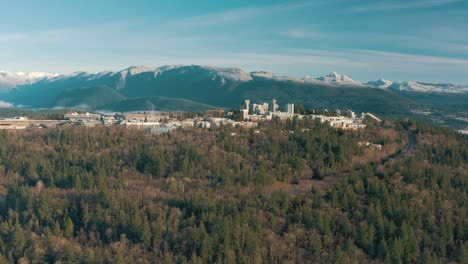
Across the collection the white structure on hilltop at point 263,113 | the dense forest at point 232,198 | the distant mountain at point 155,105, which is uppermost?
the white structure on hilltop at point 263,113

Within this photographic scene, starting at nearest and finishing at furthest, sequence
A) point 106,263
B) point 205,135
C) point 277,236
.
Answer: point 106,263 < point 277,236 < point 205,135

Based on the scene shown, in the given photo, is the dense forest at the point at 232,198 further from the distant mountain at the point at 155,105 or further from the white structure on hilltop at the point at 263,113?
the distant mountain at the point at 155,105

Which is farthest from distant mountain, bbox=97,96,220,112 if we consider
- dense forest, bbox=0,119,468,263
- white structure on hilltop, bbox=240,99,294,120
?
dense forest, bbox=0,119,468,263

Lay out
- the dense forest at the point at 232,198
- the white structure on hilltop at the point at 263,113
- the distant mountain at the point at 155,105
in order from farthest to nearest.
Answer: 1. the distant mountain at the point at 155,105
2. the white structure on hilltop at the point at 263,113
3. the dense forest at the point at 232,198

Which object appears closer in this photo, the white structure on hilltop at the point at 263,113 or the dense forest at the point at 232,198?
the dense forest at the point at 232,198

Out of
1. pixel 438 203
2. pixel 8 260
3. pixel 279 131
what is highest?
pixel 279 131

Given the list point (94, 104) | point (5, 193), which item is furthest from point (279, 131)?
point (94, 104)

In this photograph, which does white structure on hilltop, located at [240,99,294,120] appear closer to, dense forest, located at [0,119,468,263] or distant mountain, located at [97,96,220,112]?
dense forest, located at [0,119,468,263]

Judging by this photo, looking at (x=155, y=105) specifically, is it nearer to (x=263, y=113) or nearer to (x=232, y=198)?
(x=263, y=113)

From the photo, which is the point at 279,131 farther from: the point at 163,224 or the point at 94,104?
the point at 94,104

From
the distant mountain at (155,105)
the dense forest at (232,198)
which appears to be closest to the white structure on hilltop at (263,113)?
the dense forest at (232,198)
